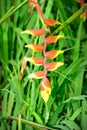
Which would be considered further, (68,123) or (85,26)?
(85,26)

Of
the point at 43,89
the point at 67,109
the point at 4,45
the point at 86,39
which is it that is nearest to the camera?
the point at 43,89

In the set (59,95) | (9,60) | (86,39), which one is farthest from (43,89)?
(86,39)

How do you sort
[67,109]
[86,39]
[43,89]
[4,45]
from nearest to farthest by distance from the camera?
[43,89]
[67,109]
[4,45]
[86,39]

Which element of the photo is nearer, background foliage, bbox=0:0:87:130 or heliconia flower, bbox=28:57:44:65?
heliconia flower, bbox=28:57:44:65

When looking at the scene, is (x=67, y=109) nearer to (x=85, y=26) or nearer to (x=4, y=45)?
(x=4, y=45)

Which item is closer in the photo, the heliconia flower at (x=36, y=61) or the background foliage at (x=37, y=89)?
the heliconia flower at (x=36, y=61)

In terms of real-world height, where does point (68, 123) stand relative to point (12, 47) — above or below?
below

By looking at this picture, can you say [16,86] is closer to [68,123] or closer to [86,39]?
[68,123]

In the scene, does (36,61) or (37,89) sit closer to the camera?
(36,61)

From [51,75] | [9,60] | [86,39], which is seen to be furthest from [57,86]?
[86,39]

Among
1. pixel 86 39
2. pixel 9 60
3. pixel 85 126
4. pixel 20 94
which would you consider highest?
pixel 86 39
